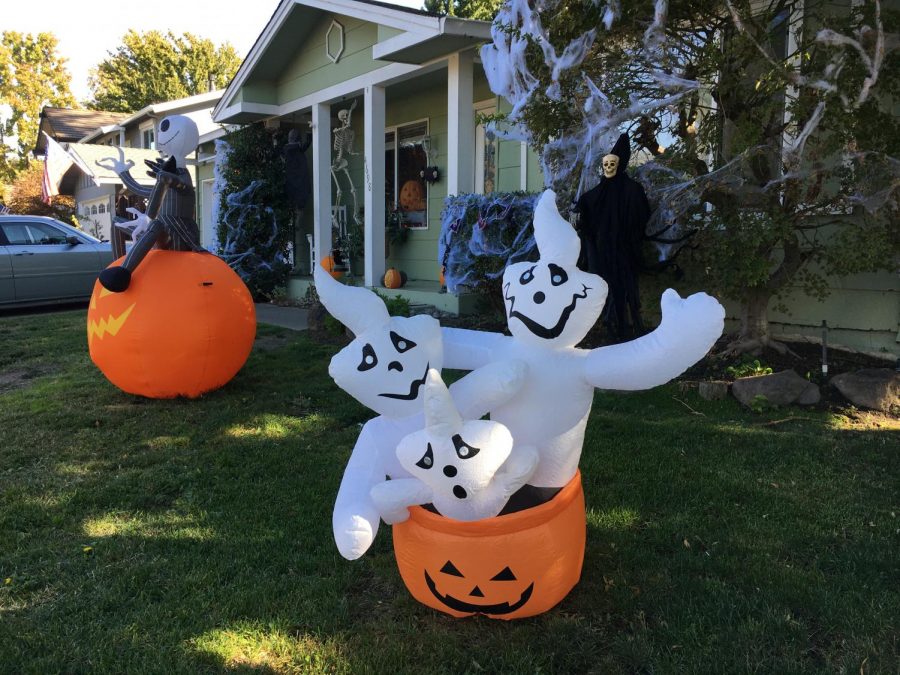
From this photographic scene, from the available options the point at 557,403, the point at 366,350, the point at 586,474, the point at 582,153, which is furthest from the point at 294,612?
the point at 582,153

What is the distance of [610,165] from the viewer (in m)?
5.06

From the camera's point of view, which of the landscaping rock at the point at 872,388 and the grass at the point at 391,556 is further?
the landscaping rock at the point at 872,388

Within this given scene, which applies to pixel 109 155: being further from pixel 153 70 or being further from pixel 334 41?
pixel 153 70

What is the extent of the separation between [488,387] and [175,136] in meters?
4.32

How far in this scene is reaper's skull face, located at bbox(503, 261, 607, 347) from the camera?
7.06ft

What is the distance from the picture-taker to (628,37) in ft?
16.1

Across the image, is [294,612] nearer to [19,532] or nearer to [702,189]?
[19,532]

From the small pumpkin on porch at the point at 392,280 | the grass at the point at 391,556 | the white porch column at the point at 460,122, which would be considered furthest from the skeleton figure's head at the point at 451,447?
the small pumpkin on porch at the point at 392,280

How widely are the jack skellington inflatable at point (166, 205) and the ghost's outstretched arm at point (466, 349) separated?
10.6 feet

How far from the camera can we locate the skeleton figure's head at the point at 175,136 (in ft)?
17.1

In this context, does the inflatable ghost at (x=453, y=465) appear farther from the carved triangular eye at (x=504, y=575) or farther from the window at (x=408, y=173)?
the window at (x=408, y=173)

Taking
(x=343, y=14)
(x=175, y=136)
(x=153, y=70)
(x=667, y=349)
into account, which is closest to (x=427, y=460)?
(x=667, y=349)

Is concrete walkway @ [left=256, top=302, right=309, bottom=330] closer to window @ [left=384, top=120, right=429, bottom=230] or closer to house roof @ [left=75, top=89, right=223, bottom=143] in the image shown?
window @ [left=384, top=120, right=429, bottom=230]

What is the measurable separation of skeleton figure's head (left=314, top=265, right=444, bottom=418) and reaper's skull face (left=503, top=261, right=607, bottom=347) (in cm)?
31
